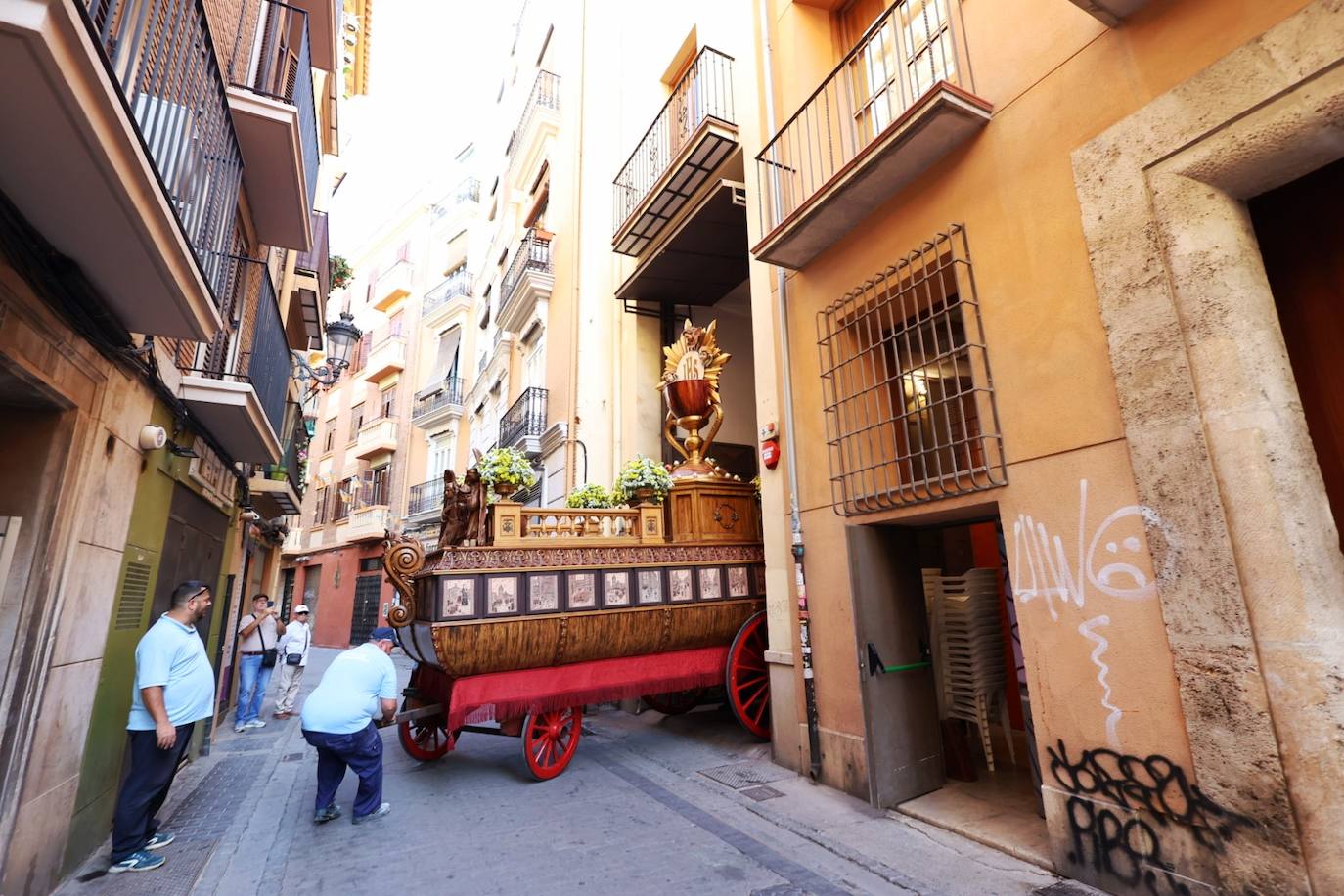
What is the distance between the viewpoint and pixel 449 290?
79.7 ft

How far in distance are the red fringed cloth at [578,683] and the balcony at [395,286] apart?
25.3 meters

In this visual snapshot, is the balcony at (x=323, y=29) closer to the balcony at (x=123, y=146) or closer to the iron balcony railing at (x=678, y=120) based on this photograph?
the iron balcony railing at (x=678, y=120)

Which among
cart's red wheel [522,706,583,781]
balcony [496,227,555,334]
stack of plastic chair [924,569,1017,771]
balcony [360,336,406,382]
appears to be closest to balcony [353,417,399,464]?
balcony [360,336,406,382]

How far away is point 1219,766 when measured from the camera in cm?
312

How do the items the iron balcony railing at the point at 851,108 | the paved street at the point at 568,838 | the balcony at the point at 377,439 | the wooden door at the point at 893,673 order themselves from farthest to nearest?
the balcony at the point at 377,439, the iron balcony railing at the point at 851,108, the wooden door at the point at 893,673, the paved street at the point at 568,838

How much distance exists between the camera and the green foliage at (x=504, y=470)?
666 cm

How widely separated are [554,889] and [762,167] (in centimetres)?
699

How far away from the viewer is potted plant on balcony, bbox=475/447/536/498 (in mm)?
6660

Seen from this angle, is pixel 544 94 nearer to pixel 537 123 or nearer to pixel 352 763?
pixel 537 123

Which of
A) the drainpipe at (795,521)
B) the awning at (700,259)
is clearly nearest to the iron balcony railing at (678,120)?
the awning at (700,259)

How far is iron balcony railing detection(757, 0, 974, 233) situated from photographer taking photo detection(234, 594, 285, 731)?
881 cm

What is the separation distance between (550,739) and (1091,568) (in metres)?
4.97

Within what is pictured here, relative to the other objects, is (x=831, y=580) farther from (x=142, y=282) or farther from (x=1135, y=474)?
(x=142, y=282)

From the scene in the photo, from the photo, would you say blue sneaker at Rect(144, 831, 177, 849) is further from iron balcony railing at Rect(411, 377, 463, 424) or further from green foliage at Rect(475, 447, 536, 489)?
iron balcony railing at Rect(411, 377, 463, 424)
